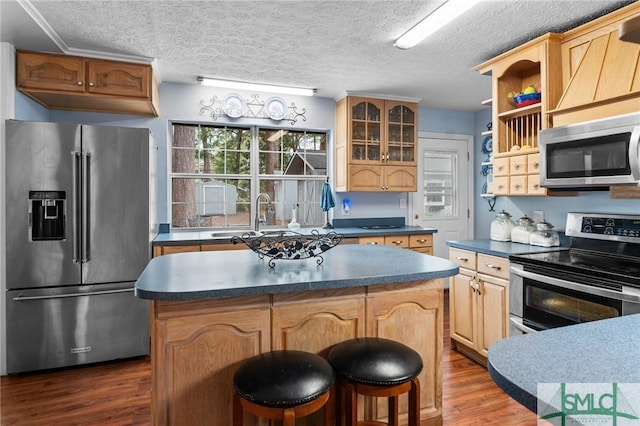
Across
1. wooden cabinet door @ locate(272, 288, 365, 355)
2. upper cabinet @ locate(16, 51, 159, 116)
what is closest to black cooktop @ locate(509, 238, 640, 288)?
wooden cabinet door @ locate(272, 288, 365, 355)

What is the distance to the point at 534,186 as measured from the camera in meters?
2.86

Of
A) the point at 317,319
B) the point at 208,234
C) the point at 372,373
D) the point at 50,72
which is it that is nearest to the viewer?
the point at 372,373

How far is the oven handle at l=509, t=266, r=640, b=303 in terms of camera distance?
192 cm

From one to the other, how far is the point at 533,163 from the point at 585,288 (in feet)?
3.61

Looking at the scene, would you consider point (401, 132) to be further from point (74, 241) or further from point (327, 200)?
point (74, 241)

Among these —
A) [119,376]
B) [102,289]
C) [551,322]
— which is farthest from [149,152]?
[551,322]

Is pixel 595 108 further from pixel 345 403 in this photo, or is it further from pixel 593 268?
pixel 345 403

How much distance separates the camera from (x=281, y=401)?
1.26m

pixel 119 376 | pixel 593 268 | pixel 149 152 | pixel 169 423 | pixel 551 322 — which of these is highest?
pixel 149 152

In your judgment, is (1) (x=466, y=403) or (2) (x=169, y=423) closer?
(2) (x=169, y=423)

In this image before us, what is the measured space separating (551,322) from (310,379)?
1779 millimetres

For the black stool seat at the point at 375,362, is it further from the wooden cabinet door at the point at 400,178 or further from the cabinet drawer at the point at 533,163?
the wooden cabinet door at the point at 400,178

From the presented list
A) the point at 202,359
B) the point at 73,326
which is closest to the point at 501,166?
the point at 202,359

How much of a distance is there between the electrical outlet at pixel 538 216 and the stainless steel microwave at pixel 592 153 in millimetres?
595
